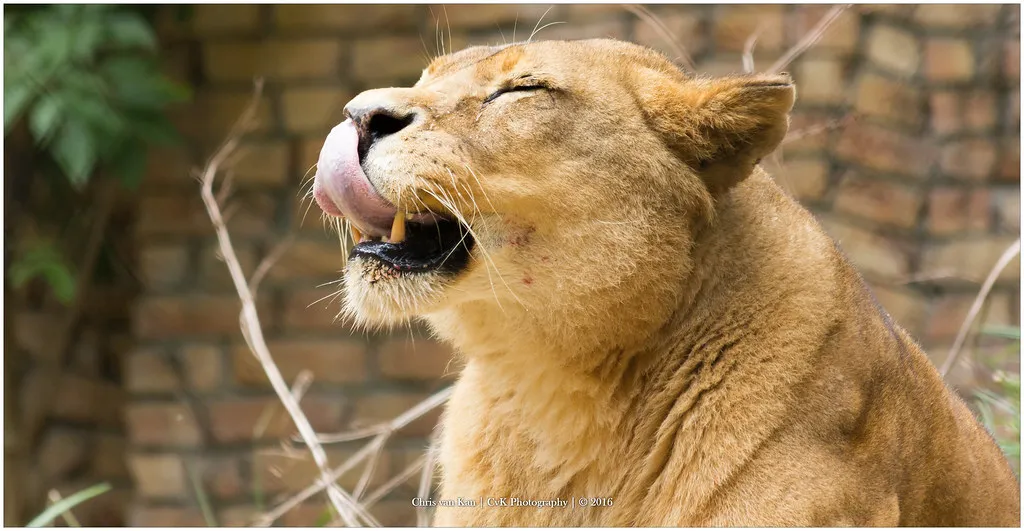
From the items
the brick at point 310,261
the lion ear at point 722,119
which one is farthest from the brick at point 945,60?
the lion ear at point 722,119

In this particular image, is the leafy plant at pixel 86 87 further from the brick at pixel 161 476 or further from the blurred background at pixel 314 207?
the brick at pixel 161 476

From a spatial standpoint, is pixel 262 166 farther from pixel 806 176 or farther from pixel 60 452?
pixel 806 176

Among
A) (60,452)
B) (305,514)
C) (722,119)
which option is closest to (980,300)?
(722,119)

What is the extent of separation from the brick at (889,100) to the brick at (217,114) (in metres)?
2.48

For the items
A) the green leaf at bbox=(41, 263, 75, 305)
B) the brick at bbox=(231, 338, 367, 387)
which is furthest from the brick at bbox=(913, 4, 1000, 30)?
the green leaf at bbox=(41, 263, 75, 305)

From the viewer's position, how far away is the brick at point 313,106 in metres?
4.92

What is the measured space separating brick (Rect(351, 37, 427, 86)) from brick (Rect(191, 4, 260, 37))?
1.50 feet

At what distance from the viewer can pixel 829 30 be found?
4602 mm

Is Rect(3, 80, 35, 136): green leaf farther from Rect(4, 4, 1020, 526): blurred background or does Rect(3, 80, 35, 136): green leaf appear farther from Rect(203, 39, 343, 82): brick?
Rect(203, 39, 343, 82): brick

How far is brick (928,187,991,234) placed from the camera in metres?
4.92

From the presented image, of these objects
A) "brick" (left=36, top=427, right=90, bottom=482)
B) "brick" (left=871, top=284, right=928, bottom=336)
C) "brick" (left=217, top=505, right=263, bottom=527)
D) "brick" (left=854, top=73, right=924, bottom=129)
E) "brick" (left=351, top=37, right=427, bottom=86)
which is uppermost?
"brick" (left=351, top=37, right=427, bottom=86)

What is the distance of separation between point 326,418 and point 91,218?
1.42m

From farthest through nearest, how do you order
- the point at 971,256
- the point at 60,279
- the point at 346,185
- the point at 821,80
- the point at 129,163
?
1. the point at 971,256
2. the point at 60,279
3. the point at 821,80
4. the point at 129,163
5. the point at 346,185

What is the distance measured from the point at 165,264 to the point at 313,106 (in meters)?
0.97
